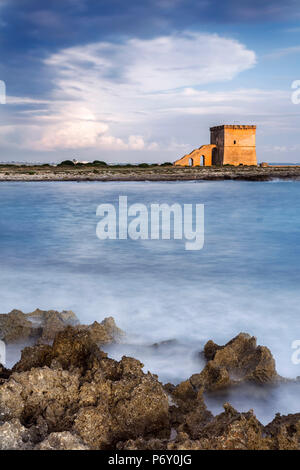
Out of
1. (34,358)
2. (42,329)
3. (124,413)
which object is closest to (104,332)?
(42,329)

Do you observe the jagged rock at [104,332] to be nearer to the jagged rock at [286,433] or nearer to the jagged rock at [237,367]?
the jagged rock at [237,367]

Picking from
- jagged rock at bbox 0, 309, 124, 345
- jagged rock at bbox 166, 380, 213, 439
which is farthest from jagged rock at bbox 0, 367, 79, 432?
jagged rock at bbox 0, 309, 124, 345

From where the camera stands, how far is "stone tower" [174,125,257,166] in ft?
140

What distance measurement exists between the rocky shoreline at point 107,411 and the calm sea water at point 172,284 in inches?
22.8

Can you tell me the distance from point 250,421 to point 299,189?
2172 centimetres

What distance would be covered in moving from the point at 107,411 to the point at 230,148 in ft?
141

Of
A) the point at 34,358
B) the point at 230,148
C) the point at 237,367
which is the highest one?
the point at 230,148

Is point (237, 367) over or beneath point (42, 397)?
beneath

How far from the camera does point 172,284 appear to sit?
19.7ft

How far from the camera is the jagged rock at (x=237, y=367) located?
278 centimetres

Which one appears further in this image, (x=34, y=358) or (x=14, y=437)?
(x=34, y=358)

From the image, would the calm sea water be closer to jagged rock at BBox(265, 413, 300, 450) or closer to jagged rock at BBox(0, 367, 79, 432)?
jagged rock at BBox(265, 413, 300, 450)

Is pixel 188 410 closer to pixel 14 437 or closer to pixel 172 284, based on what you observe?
pixel 14 437

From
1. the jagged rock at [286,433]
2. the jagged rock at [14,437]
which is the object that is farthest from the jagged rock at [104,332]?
the jagged rock at [286,433]
